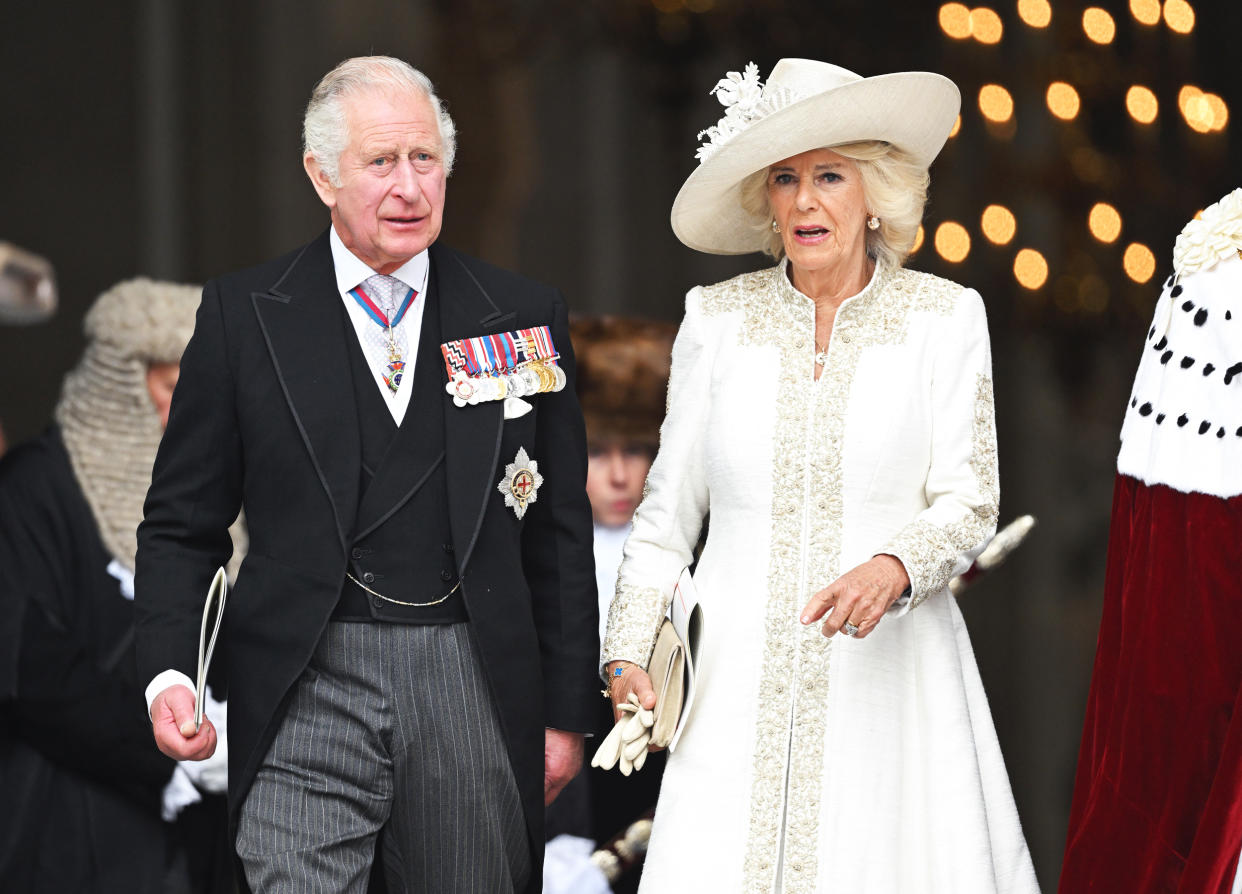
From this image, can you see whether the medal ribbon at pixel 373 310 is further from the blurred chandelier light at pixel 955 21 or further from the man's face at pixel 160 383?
the blurred chandelier light at pixel 955 21

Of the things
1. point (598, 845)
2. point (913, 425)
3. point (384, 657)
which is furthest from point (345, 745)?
point (598, 845)

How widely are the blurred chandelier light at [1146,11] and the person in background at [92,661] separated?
297 cm

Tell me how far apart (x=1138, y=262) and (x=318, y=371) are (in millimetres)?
3150

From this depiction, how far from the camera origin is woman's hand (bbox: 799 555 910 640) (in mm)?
3072

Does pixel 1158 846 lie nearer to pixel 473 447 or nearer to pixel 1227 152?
pixel 473 447

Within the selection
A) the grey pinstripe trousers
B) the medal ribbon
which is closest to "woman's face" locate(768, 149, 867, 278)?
the medal ribbon

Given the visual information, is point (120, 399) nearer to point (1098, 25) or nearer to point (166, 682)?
point (166, 682)

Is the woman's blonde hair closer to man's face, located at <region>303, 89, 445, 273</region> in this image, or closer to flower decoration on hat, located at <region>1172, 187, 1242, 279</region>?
flower decoration on hat, located at <region>1172, 187, 1242, 279</region>

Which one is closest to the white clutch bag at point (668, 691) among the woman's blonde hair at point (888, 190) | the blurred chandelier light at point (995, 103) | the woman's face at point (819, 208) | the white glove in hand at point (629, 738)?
the white glove in hand at point (629, 738)

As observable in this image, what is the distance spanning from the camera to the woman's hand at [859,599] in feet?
10.1

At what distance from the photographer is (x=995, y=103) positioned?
532cm

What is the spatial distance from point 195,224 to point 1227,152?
309 cm

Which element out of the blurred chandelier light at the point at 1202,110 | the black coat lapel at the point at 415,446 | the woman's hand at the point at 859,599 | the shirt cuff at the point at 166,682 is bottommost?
the shirt cuff at the point at 166,682

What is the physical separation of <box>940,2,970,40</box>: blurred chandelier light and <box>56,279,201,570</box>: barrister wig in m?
2.35
